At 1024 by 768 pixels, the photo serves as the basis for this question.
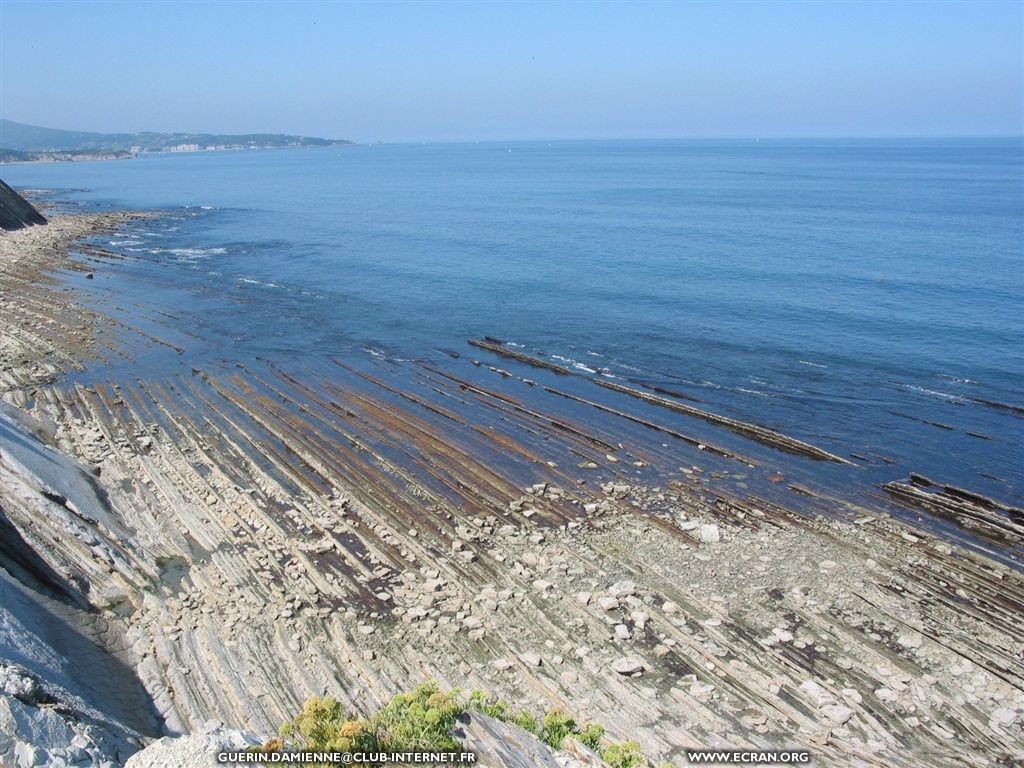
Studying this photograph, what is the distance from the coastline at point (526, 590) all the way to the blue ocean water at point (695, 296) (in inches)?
365

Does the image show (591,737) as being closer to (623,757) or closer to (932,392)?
(623,757)

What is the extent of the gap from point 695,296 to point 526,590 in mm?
39869

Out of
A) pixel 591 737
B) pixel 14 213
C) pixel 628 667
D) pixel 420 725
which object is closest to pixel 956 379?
pixel 628 667

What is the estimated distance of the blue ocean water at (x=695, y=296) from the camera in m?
34.6

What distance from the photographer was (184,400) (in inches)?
1304

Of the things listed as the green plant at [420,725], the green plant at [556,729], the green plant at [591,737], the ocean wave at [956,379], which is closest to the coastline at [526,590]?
the green plant at [556,729]

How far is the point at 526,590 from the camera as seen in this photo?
19719 millimetres

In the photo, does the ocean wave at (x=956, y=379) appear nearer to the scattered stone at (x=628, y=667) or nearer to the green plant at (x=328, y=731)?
the scattered stone at (x=628, y=667)

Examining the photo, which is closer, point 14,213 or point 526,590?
point 526,590

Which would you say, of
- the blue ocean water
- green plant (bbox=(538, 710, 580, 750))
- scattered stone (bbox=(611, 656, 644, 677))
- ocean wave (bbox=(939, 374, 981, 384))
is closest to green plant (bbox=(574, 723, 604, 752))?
green plant (bbox=(538, 710, 580, 750))

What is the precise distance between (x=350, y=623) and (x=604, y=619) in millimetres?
6813

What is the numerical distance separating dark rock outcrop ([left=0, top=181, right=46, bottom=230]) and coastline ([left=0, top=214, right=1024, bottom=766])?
67.4 metres

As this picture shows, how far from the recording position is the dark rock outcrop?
82.2 metres

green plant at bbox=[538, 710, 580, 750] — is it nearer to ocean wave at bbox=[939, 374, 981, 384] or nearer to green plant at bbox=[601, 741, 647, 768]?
green plant at bbox=[601, 741, 647, 768]
